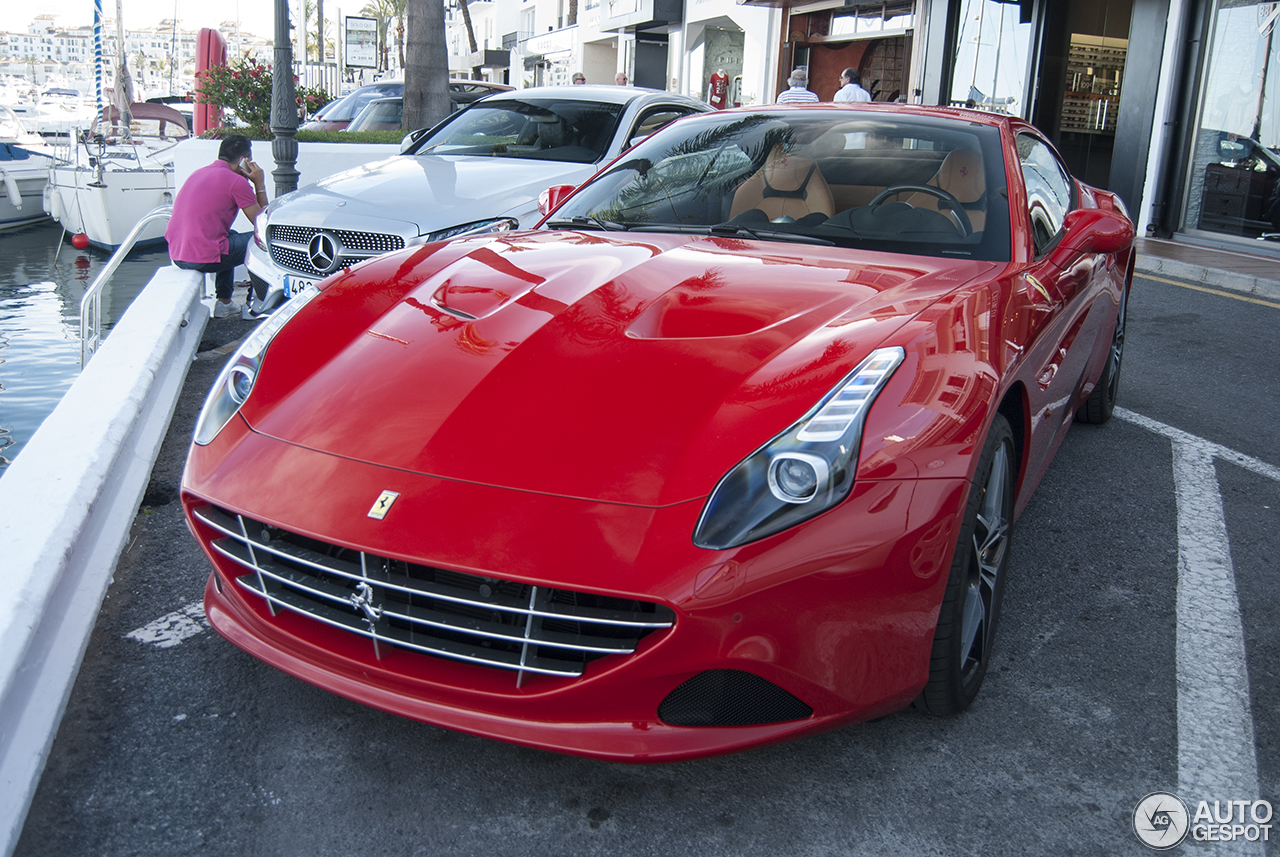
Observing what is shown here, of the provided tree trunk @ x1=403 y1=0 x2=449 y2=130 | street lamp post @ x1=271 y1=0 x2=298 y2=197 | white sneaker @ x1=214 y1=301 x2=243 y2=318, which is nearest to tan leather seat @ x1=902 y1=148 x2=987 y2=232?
white sneaker @ x1=214 y1=301 x2=243 y2=318

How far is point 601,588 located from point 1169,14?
41.1 feet

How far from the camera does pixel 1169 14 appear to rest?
11492 millimetres

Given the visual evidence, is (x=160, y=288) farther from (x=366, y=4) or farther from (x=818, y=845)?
(x=366, y=4)

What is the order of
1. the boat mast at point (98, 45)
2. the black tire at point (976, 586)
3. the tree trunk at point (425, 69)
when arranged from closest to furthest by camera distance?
the black tire at point (976, 586)
the tree trunk at point (425, 69)
the boat mast at point (98, 45)

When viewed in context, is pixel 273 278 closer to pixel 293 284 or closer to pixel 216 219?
pixel 293 284

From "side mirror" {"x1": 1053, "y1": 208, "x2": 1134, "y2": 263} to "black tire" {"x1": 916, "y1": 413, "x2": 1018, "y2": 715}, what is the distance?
89cm

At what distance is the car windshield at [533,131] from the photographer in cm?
682

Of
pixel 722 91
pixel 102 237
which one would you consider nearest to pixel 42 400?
pixel 102 237

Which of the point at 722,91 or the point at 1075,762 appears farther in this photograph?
the point at 722,91

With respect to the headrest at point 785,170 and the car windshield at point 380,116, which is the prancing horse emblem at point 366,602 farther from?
the car windshield at point 380,116

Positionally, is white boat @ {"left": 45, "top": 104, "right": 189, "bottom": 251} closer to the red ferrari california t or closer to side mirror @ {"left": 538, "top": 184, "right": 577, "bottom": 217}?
side mirror @ {"left": 538, "top": 184, "right": 577, "bottom": 217}

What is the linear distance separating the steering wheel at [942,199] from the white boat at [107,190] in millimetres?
15998

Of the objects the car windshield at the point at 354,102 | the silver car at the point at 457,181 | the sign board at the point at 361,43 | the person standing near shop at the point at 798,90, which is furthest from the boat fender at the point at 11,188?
the silver car at the point at 457,181

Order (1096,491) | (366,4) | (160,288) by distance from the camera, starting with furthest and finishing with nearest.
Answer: (366,4) → (160,288) → (1096,491)
